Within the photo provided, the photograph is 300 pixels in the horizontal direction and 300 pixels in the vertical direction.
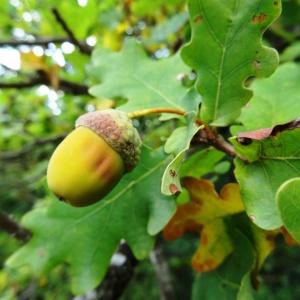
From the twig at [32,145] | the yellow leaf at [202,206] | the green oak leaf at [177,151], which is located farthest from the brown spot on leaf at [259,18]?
the twig at [32,145]

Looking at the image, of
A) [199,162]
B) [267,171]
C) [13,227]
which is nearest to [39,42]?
[13,227]

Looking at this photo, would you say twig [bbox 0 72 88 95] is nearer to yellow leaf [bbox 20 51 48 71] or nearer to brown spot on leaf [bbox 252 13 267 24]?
yellow leaf [bbox 20 51 48 71]

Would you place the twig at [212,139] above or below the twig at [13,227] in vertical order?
above

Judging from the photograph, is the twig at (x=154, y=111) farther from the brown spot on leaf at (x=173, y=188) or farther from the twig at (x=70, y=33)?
the twig at (x=70, y=33)

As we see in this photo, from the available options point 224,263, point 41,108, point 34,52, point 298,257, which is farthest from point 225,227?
point 298,257

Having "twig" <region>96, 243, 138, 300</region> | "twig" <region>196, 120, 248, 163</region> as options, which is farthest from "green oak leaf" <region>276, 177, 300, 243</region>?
"twig" <region>96, 243, 138, 300</region>

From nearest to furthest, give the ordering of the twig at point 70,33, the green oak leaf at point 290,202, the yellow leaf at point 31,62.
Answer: the green oak leaf at point 290,202 < the twig at point 70,33 < the yellow leaf at point 31,62

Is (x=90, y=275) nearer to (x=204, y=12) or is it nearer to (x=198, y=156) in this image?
(x=198, y=156)
